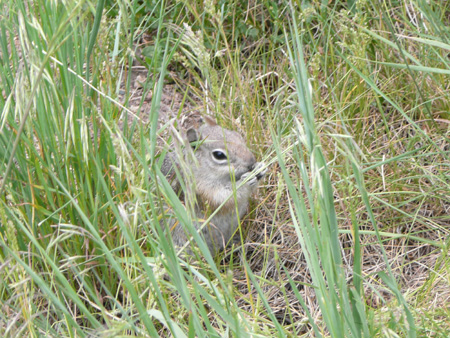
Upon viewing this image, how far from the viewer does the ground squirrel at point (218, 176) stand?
10.0 feet

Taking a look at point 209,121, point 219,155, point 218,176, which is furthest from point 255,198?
point 209,121

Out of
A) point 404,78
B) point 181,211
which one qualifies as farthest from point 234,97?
point 181,211

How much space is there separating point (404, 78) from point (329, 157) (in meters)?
0.62

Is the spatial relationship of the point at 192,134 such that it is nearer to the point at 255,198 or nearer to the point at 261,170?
the point at 255,198

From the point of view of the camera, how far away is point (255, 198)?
3324 millimetres

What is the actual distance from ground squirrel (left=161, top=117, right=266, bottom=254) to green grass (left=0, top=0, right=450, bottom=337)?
4.5 inches

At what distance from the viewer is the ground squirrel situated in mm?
3057

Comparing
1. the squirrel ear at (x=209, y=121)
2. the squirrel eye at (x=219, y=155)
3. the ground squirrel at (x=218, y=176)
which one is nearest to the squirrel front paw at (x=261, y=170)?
the ground squirrel at (x=218, y=176)

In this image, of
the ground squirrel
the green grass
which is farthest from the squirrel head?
the green grass

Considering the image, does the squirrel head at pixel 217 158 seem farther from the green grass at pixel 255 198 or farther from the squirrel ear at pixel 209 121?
the green grass at pixel 255 198

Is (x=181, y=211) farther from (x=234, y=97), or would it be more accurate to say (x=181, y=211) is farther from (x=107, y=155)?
(x=234, y=97)

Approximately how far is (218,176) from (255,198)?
238 millimetres

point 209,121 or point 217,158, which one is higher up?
point 209,121

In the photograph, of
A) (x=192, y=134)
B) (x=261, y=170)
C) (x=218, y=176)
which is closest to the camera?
(x=261, y=170)
